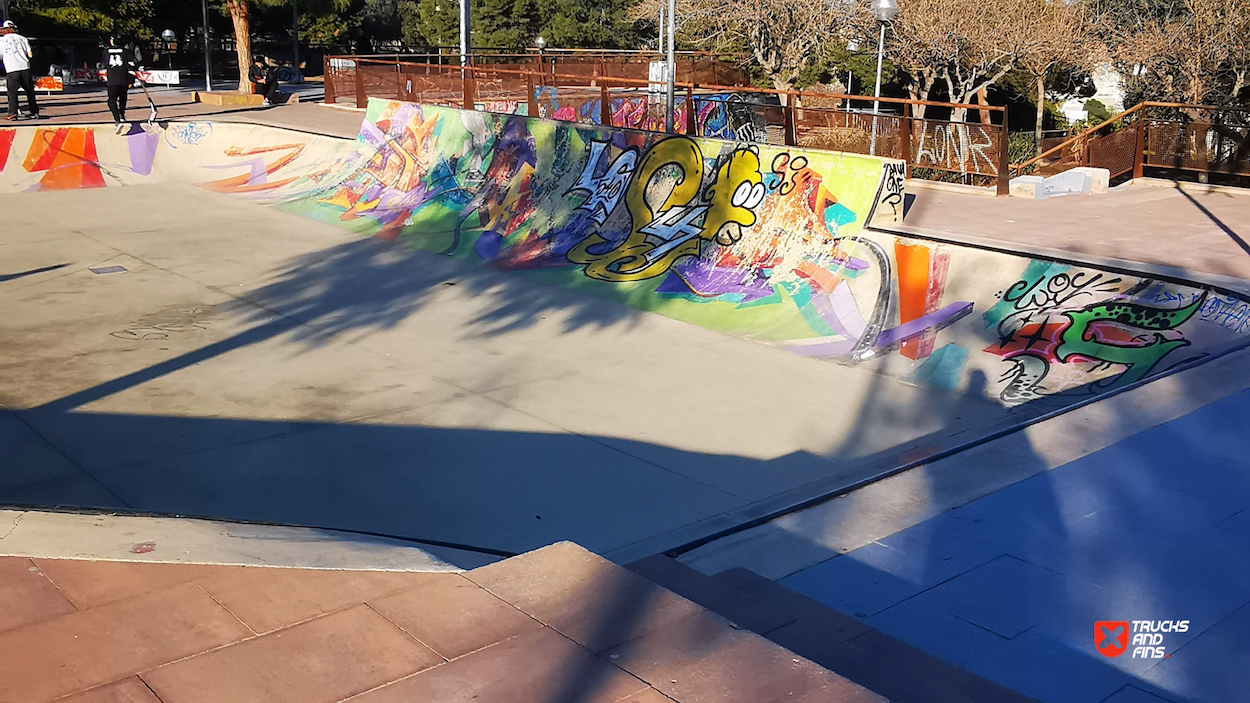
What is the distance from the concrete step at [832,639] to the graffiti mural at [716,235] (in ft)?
18.4

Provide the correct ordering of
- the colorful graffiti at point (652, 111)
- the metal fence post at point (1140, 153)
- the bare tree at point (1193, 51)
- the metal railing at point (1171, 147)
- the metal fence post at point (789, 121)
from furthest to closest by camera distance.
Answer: the bare tree at point (1193, 51)
the colorful graffiti at point (652, 111)
the metal fence post at point (1140, 153)
the metal railing at point (1171, 147)
the metal fence post at point (789, 121)

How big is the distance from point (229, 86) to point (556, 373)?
36.7 m

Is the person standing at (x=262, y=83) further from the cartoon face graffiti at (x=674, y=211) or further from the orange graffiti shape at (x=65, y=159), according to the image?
the cartoon face graffiti at (x=674, y=211)

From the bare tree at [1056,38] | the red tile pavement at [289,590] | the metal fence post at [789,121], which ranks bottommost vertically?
the red tile pavement at [289,590]

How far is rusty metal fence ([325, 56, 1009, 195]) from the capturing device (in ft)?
49.1

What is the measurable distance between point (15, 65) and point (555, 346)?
58.3 ft

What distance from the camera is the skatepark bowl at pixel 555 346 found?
7262 mm

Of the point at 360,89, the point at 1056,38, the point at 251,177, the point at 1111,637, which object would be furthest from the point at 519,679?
the point at 1056,38

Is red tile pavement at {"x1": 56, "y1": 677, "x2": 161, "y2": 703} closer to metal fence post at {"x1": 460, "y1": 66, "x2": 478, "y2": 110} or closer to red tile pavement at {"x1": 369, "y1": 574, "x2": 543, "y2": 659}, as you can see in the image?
red tile pavement at {"x1": 369, "y1": 574, "x2": 543, "y2": 659}

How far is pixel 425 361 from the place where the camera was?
10.2 m

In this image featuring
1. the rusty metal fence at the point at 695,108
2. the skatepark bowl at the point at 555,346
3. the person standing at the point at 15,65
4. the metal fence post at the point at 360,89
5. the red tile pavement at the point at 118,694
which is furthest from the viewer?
the metal fence post at the point at 360,89

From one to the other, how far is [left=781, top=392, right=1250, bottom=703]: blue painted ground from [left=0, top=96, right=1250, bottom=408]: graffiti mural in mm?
3762

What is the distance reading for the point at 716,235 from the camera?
44.2ft

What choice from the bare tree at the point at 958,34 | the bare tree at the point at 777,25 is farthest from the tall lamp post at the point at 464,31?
the bare tree at the point at 958,34
